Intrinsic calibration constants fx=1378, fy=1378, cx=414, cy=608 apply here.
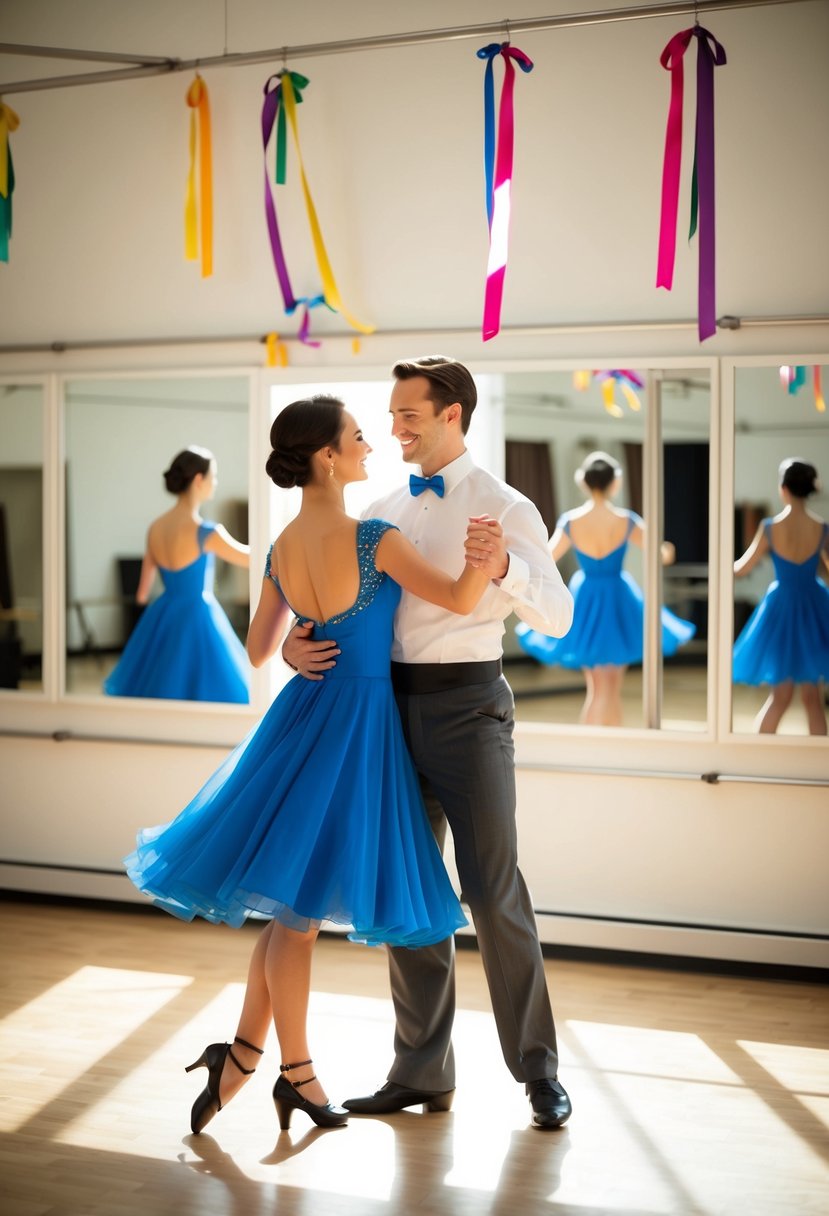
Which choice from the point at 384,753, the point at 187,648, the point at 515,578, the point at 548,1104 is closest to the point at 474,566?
the point at 515,578

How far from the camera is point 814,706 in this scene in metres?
4.35

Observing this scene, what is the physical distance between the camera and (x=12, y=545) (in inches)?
215

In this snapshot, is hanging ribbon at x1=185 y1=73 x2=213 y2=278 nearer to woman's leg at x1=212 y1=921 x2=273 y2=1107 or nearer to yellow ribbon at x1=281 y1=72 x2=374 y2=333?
yellow ribbon at x1=281 y1=72 x2=374 y2=333

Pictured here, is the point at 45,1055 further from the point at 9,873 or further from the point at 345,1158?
the point at 9,873

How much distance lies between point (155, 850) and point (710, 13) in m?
3.10

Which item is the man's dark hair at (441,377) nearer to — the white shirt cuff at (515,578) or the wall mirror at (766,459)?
the white shirt cuff at (515,578)

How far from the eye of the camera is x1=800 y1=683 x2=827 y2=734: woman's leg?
4.33 m

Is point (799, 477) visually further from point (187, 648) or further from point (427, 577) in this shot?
point (187, 648)

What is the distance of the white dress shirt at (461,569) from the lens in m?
3.12

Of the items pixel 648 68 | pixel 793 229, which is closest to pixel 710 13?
pixel 648 68

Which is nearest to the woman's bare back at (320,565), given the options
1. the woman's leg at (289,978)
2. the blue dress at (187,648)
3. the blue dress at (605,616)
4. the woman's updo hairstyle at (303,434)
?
the woman's updo hairstyle at (303,434)

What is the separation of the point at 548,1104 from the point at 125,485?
2.99 metres

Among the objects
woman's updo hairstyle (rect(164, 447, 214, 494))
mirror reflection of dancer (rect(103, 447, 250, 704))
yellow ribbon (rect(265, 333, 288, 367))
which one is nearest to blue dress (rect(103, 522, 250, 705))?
mirror reflection of dancer (rect(103, 447, 250, 704))

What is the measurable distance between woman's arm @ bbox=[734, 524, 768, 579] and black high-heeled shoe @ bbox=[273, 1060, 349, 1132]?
84.3 inches
